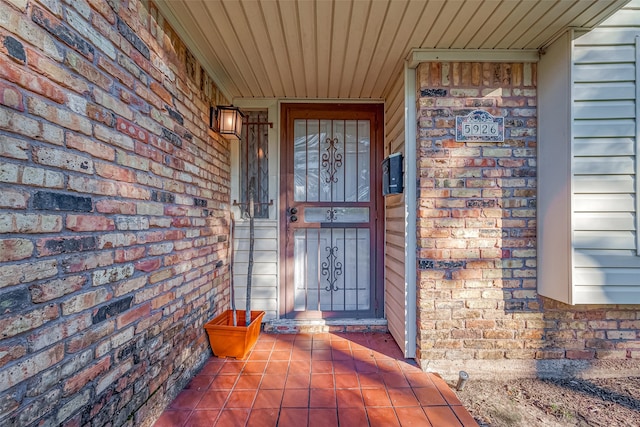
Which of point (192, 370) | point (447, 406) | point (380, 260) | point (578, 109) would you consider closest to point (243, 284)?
point (192, 370)

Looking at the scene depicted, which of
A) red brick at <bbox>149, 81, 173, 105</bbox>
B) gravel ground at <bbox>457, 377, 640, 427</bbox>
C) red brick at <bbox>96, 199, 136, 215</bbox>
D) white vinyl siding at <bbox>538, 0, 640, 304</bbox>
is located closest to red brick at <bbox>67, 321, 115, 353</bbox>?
red brick at <bbox>96, 199, 136, 215</bbox>

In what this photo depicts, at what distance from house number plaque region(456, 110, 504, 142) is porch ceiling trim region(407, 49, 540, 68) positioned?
0.43 meters

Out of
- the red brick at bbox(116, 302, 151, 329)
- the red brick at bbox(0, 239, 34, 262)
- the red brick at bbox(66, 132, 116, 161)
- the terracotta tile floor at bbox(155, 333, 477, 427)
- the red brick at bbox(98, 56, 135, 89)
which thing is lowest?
the terracotta tile floor at bbox(155, 333, 477, 427)

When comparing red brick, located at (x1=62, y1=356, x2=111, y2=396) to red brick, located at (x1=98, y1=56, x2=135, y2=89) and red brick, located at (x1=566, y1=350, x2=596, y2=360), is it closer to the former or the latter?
red brick, located at (x1=98, y1=56, x2=135, y2=89)

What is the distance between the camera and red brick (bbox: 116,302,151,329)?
1310mm

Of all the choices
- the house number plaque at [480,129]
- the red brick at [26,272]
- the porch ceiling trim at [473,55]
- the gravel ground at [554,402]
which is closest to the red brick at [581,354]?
the gravel ground at [554,402]

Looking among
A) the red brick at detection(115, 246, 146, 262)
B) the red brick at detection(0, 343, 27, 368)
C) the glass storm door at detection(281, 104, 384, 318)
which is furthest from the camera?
the glass storm door at detection(281, 104, 384, 318)

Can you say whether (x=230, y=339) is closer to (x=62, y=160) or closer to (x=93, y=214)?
(x=93, y=214)

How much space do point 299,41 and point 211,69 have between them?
852 millimetres

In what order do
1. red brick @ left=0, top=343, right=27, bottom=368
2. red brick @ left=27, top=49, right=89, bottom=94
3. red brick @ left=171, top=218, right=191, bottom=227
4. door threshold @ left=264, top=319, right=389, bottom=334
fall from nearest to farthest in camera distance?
red brick @ left=0, top=343, right=27, bottom=368 → red brick @ left=27, top=49, right=89, bottom=94 → red brick @ left=171, top=218, right=191, bottom=227 → door threshold @ left=264, top=319, right=389, bottom=334

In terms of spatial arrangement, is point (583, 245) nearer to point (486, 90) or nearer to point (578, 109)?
point (578, 109)

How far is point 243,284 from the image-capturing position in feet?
9.20

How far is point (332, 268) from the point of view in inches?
112

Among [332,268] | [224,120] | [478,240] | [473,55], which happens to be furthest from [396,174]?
[224,120]
